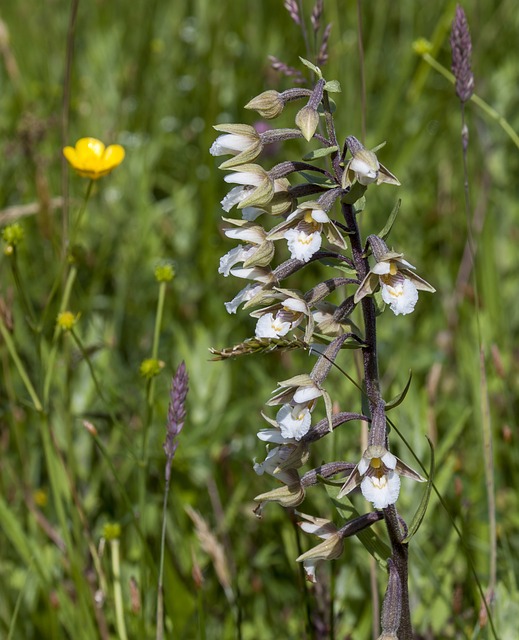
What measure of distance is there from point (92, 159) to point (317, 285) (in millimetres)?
1046

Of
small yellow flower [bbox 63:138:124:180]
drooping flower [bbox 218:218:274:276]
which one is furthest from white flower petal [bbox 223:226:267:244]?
small yellow flower [bbox 63:138:124:180]

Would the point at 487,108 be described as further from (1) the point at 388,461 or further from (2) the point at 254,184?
(1) the point at 388,461

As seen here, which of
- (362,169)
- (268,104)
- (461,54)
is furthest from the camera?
(461,54)

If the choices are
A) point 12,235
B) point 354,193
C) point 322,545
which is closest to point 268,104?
point 354,193

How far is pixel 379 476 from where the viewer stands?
49.5 inches

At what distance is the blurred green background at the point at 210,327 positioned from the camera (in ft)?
6.60

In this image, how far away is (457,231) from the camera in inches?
134

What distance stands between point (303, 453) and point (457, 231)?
2.24 m

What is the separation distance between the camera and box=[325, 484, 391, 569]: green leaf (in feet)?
4.57

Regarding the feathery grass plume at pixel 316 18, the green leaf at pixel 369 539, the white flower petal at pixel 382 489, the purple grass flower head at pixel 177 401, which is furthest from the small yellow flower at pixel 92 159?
the white flower petal at pixel 382 489

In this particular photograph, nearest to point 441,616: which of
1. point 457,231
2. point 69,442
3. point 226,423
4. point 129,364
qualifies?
point 226,423

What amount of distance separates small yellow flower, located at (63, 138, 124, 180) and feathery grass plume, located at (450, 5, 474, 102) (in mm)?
894

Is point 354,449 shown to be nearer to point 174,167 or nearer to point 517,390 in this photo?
point 517,390

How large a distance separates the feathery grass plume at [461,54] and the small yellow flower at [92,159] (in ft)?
2.93
